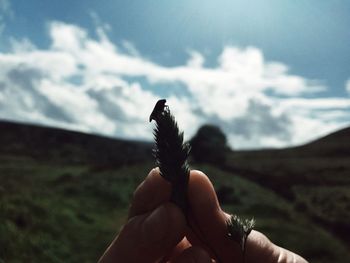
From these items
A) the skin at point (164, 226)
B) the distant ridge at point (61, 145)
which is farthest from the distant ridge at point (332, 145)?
the skin at point (164, 226)

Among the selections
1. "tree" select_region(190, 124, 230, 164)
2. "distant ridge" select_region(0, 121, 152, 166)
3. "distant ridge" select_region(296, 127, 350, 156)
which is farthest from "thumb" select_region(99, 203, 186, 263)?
"distant ridge" select_region(296, 127, 350, 156)

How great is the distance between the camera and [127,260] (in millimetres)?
3178

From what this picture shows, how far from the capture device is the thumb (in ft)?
10.1

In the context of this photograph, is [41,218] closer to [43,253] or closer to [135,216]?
[43,253]

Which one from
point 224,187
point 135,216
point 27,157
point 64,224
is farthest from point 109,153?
point 135,216

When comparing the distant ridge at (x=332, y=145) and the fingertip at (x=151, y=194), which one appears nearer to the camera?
the fingertip at (x=151, y=194)

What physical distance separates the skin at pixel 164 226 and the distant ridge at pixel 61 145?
408ft

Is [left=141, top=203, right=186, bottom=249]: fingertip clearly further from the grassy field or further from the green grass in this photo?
the green grass

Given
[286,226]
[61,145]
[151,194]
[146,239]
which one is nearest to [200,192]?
[151,194]

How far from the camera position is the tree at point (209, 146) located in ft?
263

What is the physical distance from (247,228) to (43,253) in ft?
61.9

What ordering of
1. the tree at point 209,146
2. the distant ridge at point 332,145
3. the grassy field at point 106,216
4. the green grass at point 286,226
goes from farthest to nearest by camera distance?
the distant ridge at point 332,145, the tree at point 209,146, the green grass at point 286,226, the grassy field at point 106,216

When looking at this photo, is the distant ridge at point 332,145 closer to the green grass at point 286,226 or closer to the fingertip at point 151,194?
the green grass at point 286,226

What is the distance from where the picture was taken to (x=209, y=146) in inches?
3152
